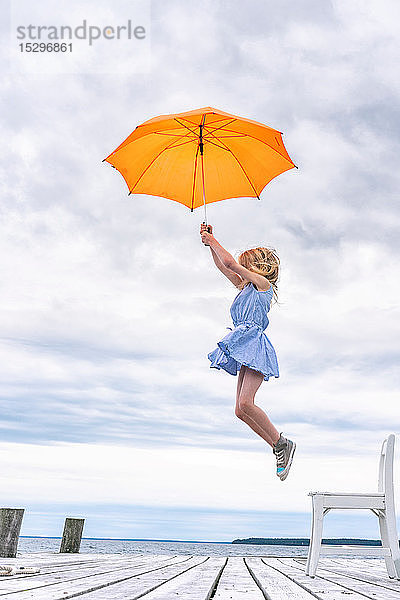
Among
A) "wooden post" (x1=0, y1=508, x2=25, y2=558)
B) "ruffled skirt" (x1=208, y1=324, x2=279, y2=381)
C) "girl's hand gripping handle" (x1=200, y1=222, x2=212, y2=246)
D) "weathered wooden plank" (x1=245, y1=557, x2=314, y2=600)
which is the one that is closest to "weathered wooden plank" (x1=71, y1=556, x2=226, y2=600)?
"weathered wooden plank" (x1=245, y1=557, x2=314, y2=600)

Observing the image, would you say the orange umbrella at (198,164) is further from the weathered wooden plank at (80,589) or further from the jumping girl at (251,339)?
the weathered wooden plank at (80,589)

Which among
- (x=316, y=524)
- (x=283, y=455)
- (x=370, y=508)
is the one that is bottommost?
(x=316, y=524)

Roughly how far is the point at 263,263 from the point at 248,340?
2.43ft

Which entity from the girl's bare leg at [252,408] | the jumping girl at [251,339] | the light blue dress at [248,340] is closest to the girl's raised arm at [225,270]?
the jumping girl at [251,339]

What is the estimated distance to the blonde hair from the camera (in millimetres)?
5703

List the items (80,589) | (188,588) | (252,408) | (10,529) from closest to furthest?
1. (80,589)
2. (188,588)
3. (252,408)
4. (10,529)

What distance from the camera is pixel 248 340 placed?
5.46 m

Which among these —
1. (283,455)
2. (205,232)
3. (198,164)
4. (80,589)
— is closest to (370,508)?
(283,455)

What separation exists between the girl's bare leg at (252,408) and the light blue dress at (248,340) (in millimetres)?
101

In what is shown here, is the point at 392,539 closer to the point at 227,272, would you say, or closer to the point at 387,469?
the point at 387,469

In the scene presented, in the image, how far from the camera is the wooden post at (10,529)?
Result: 7880mm

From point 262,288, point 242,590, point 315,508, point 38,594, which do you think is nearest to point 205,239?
point 262,288

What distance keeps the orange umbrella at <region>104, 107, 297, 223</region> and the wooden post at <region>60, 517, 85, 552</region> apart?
5.86 m

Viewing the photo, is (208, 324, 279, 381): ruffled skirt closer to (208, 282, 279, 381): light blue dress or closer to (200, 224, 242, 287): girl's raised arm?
(208, 282, 279, 381): light blue dress
